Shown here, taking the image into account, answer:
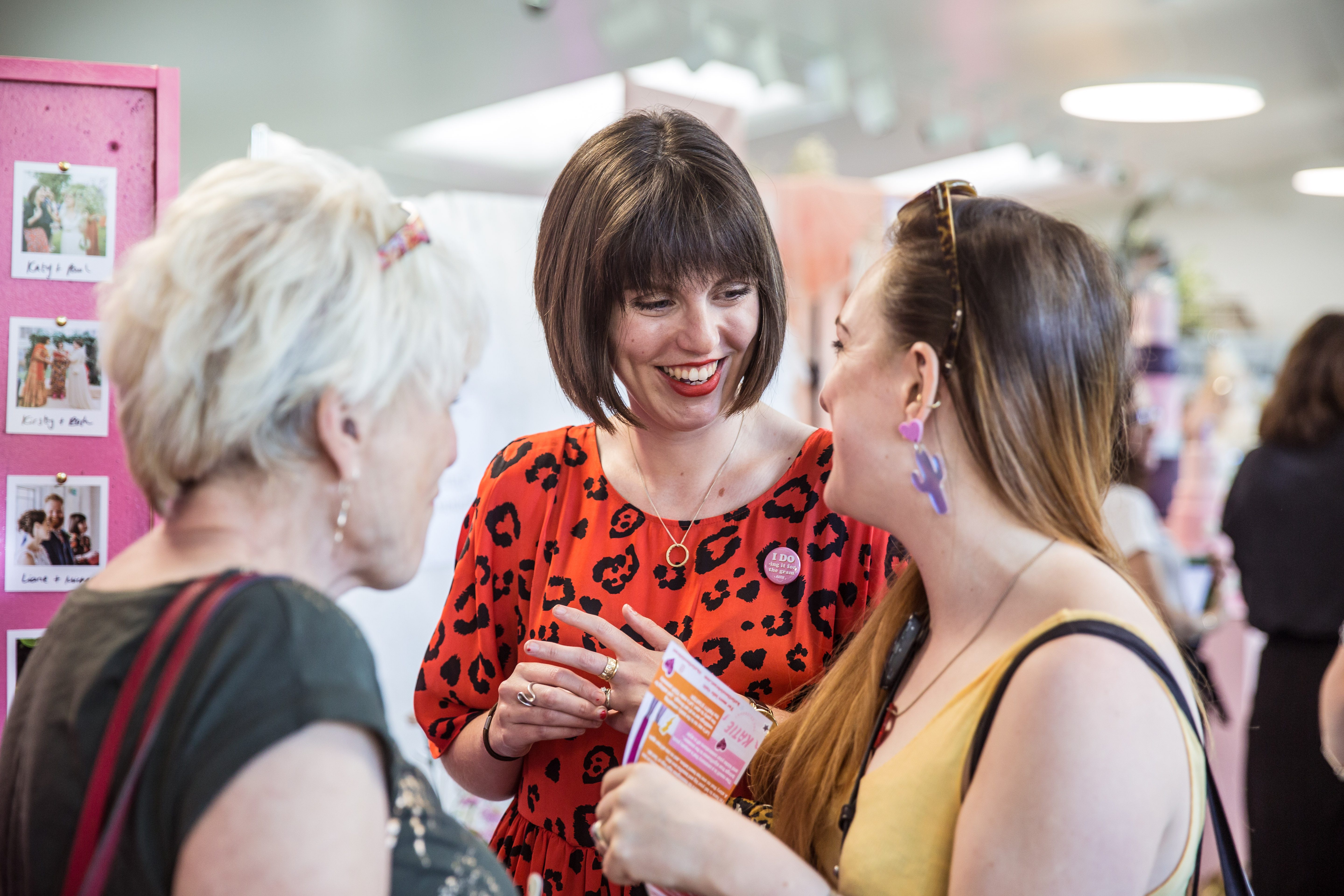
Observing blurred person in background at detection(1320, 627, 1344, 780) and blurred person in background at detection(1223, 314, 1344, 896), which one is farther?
blurred person in background at detection(1223, 314, 1344, 896)

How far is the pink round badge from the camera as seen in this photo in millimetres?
1582

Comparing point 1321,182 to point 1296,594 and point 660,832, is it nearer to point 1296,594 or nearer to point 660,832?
point 1296,594

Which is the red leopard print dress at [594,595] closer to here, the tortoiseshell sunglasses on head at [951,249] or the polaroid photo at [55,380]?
the tortoiseshell sunglasses on head at [951,249]

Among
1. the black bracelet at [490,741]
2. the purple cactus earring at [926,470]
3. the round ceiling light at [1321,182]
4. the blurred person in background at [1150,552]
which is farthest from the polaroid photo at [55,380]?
the round ceiling light at [1321,182]

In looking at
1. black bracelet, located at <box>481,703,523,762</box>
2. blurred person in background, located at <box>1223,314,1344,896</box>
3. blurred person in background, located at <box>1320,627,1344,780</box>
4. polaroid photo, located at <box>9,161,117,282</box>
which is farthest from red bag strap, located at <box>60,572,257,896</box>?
blurred person in background, located at <box>1223,314,1344,896</box>

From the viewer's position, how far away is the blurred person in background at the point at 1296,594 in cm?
344

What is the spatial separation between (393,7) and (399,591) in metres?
2.60

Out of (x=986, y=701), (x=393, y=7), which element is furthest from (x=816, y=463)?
(x=393, y=7)

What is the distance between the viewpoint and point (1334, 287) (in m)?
9.49

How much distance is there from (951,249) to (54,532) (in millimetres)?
1354

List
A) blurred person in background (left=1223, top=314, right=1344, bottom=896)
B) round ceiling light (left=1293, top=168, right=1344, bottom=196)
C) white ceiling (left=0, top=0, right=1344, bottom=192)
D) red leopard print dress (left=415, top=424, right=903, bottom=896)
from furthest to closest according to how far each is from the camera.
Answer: round ceiling light (left=1293, top=168, right=1344, bottom=196), white ceiling (left=0, top=0, right=1344, bottom=192), blurred person in background (left=1223, top=314, right=1344, bottom=896), red leopard print dress (left=415, top=424, right=903, bottom=896)

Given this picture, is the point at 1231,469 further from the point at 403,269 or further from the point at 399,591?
the point at 403,269

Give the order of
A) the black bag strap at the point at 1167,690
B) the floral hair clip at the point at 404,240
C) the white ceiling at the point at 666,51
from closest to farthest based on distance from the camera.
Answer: the floral hair clip at the point at 404,240, the black bag strap at the point at 1167,690, the white ceiling at the point at 666,51

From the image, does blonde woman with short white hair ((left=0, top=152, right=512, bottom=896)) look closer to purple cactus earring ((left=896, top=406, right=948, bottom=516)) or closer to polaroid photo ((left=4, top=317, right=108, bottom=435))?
purple cactus earring ((left=896, top=406, right=948, bottom=516))
